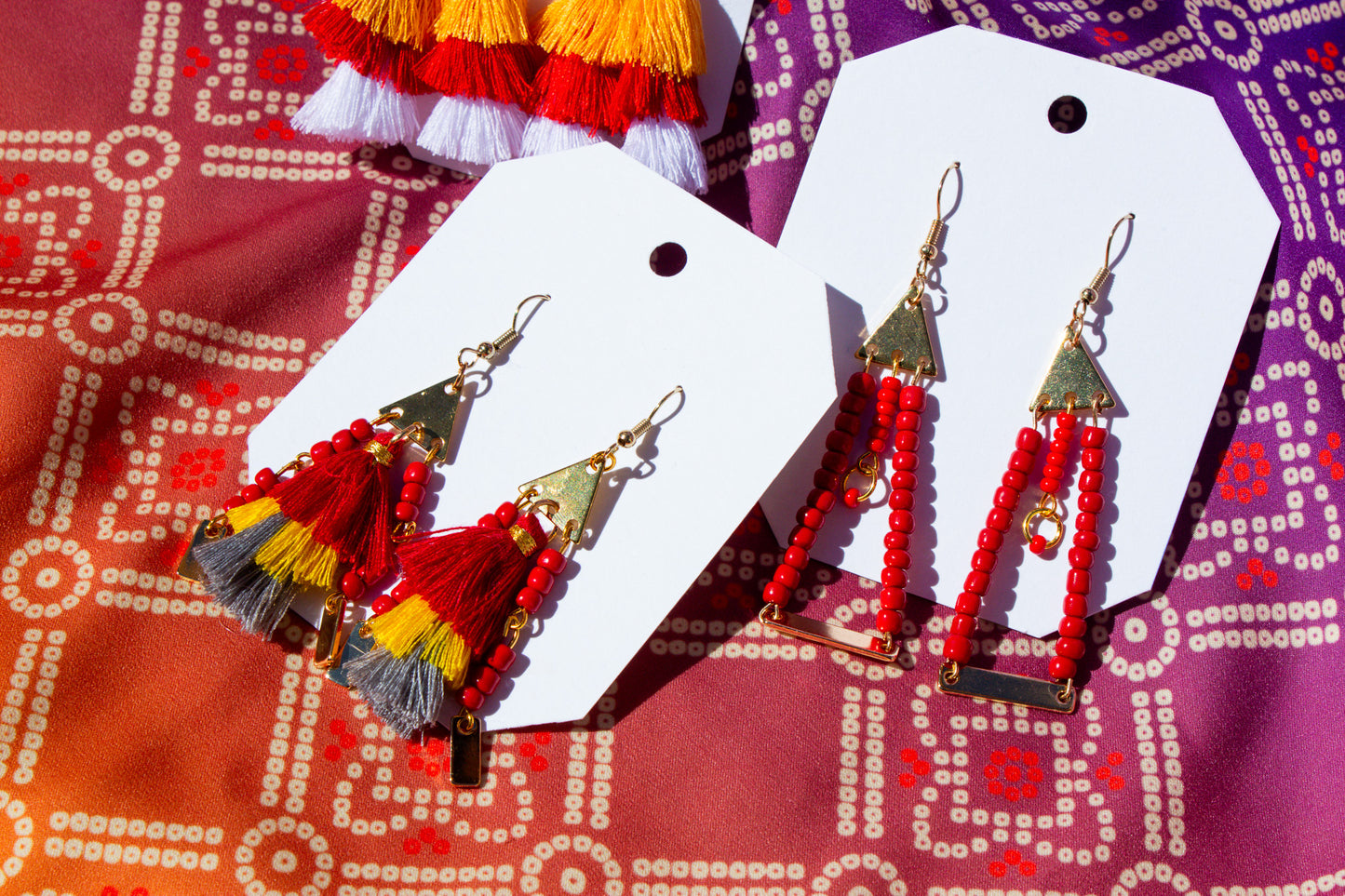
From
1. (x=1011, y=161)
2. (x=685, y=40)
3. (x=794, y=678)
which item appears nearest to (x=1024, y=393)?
(x=1011, y=161)

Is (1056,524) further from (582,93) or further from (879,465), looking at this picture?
(582,93)

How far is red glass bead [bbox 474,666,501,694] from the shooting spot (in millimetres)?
1030

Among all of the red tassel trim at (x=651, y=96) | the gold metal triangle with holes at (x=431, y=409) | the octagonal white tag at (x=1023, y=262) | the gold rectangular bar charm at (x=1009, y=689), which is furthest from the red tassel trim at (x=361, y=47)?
the gold rectangular bar charm at (x=1009, y=689)

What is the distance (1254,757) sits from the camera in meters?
1.10

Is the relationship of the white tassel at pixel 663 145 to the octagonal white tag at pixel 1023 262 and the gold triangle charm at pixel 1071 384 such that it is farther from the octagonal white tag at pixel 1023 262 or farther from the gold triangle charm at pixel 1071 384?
the gold triangle charm at pixel 1071 384

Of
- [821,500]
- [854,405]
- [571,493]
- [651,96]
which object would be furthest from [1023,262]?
[571,493]

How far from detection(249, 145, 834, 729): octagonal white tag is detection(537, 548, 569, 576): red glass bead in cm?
1

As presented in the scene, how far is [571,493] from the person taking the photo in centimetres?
106

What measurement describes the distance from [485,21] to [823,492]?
26.0 inches

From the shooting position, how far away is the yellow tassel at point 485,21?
1.14m

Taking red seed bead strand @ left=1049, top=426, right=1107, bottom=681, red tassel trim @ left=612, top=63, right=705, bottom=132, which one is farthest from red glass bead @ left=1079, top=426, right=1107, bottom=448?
red tassel trim @ left=612, top=63, right=705, bottom=132

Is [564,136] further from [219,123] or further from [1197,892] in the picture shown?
[1197,892]

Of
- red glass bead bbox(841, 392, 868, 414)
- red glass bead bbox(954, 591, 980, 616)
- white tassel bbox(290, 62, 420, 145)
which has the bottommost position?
red glass bead bbox(954, 591, 980, 616)

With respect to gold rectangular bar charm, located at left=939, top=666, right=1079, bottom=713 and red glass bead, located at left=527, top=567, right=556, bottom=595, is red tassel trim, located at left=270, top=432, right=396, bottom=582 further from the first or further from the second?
gold rectangular bar charm, located at left=939, top=666, right=1079, bottom=713
